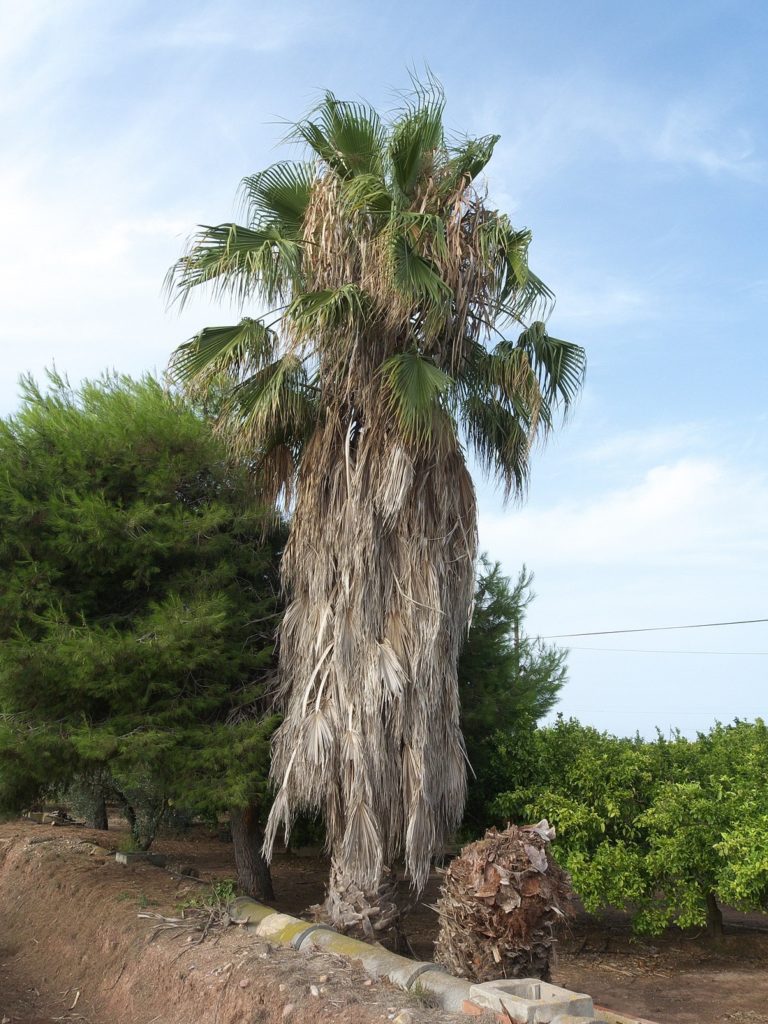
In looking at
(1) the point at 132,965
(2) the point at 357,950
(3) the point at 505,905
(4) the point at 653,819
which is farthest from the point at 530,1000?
(1) the point at 132,965

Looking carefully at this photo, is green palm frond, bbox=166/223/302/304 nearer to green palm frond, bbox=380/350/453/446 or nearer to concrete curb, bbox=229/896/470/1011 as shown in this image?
green palm frond, bbox=380/350/453/446

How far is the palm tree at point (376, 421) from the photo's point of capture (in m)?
9.35

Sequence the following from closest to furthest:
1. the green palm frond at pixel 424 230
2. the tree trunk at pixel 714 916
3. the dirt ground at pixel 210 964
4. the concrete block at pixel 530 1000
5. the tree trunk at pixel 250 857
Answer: the concrete block at pixel 530 1000, the dirt ground at pixel 210 964, the green palm frond at pixel 424 230, the tree trunk at pixel 714 916, the tree trunk at pixel 250 857

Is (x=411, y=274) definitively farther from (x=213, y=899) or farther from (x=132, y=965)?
(x=132, y=965)

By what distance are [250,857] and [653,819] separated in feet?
17.1

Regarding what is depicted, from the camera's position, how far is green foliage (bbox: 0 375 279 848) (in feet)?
32.0

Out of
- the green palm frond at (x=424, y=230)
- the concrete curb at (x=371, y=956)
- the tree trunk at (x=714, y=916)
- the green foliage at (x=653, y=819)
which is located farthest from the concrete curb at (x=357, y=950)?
the green palm frond at (x=424, y=230)

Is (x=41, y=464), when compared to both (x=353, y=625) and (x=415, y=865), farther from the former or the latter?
(x=415, y=865)

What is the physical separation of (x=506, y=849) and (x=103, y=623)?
549cm

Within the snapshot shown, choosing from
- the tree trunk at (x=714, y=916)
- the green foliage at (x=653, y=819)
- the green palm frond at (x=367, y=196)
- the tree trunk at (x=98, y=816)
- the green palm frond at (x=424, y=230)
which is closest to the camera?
the green palm frond at (x=424, y=230)

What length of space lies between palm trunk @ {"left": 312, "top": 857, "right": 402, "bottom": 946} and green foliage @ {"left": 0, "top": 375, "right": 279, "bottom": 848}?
139 cm

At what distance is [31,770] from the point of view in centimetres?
1019

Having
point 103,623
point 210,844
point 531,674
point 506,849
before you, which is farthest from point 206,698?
Result: point 210,844

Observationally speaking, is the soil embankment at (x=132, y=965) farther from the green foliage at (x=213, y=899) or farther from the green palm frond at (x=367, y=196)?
the green palm frond at (x=367, y=196)
